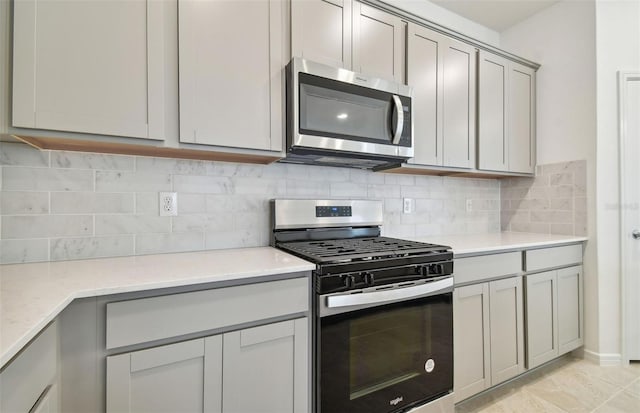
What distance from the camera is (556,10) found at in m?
2.59

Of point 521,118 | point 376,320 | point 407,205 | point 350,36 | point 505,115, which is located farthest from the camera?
point 521,118

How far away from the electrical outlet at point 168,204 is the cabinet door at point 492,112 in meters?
2.13

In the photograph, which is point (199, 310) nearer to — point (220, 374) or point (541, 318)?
point (220, 374)

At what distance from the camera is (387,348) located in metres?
1.49

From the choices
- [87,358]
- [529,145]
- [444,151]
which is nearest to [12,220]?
[87,358]

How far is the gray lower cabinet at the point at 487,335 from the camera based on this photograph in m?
1.75

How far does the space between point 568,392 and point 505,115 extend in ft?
6.57

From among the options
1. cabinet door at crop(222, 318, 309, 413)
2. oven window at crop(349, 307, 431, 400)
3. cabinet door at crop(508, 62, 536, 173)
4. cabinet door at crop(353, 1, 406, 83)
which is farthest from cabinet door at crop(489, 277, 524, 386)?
cabinet door at crop(353, 1, 406, 83)

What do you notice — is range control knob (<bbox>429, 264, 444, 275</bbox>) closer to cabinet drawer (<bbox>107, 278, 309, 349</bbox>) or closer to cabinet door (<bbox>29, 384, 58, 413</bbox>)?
cabinet drawer (<bbox>107, 278, 309, 349</bbox>)

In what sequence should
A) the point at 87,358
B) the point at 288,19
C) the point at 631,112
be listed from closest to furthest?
the point at 87,358
the point at 288,19
the point at 631,112

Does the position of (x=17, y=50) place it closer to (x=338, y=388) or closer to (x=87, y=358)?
(x=87, y=358)

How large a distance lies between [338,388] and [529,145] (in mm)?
2561

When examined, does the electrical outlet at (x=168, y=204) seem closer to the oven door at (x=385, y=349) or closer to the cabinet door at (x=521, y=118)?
the oven door at (x=385, y=349)

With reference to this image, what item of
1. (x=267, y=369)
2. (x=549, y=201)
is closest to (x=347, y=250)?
(x=267, y=369)
